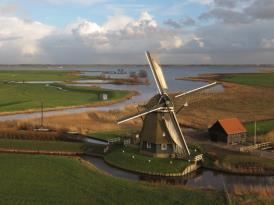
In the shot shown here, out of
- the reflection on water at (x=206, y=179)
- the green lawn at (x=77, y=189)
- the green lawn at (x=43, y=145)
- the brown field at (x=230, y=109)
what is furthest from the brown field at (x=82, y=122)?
A: the reflection on water at (x=206, y=179)

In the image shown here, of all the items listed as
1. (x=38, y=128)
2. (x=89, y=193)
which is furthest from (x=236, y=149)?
(x=38, y=128)

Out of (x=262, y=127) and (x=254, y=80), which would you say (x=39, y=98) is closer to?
(x=262, y=127)

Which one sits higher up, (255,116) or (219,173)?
(255,116)

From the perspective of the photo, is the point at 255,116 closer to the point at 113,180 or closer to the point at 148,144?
the point at 148,144

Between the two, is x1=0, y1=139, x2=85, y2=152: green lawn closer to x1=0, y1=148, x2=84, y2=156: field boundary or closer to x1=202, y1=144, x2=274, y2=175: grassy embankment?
x1=0, y1=148, x2=84, y2=156: field boundary

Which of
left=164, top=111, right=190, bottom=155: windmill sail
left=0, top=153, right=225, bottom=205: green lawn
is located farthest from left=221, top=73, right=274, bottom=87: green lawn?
left=0, top=153, right=225, bottom=205: green lawn

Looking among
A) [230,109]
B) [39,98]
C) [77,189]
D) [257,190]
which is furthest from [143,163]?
[39,98]
